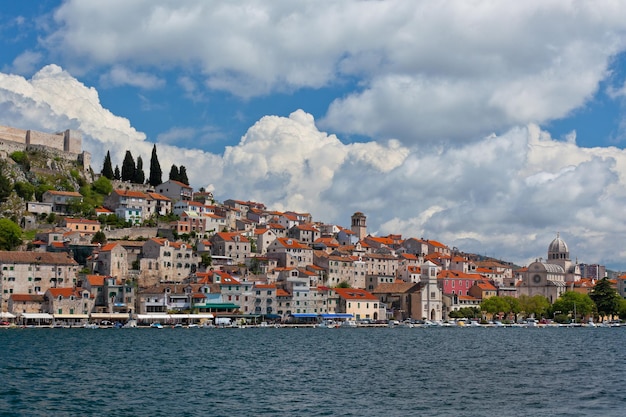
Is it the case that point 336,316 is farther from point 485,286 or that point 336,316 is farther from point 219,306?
point 485,286

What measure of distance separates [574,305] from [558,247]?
3467 centimetres

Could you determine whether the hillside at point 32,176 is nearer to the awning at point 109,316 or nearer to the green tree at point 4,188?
the green tree at point 4,188

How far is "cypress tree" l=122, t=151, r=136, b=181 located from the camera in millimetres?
123625

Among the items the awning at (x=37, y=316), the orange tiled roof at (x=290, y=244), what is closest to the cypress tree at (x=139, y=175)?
the orange tiled roof at (x=290, y=244)

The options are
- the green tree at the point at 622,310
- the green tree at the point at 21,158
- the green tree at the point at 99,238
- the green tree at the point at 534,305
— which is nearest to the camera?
the green tree at the point at 99,238

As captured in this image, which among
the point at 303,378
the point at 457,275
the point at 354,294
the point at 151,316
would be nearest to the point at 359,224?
the point at 457,275

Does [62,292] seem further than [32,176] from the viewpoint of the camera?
No

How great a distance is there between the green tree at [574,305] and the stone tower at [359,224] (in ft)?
116

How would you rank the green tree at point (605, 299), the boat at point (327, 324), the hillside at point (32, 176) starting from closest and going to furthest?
the boat at point (327, 324)
the hillside at point (32, 176)
the green tree at point (605, 299)

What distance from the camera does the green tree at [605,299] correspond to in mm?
125000

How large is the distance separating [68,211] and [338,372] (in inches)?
2888

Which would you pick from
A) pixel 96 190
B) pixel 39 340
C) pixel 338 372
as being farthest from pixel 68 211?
pixel 338 372

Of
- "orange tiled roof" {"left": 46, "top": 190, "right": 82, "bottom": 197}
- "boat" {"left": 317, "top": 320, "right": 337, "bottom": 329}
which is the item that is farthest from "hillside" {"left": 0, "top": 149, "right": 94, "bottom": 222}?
"boat" {"left": 317, "top": 320, "right": 337, "bottom": 329}

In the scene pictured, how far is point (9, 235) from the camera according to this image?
97812 mm
